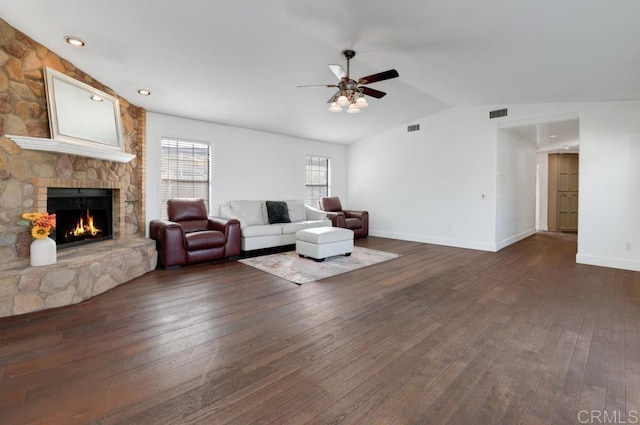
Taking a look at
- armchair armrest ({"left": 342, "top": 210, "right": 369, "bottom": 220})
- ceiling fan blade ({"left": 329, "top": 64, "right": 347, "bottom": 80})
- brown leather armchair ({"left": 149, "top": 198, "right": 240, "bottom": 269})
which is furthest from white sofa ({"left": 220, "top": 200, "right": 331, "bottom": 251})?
ceiling fan blade ({"left": 329, "top": 64, "right": 347, "bottom": 80})

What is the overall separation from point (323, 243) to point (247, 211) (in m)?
1.98

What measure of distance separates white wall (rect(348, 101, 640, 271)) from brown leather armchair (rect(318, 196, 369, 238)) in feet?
2.11

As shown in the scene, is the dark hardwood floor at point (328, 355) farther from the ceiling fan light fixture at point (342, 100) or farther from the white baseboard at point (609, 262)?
the ceiling fan light fixture at point (342, 100)

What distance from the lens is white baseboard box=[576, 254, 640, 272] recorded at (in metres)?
4.48

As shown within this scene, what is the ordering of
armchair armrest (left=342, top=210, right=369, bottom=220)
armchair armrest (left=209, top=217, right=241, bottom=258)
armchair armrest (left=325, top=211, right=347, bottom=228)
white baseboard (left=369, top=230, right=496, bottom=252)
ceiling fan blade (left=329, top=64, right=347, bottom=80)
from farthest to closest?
1. armchair armrest (left=342, top=210, right=369, bottom=220)
2. armchair armrest (left=325, top=211, right=347, bottom=228)
3. white baseboard (left=369, top=230, right=496, bottom=252)
4. armchair armrest (left=209, top=217, right=241, bottom=258)
5. ceiling fan blade (left=329, top=64, right=347, bottom=80)

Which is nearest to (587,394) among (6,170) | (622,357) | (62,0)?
(622,357)

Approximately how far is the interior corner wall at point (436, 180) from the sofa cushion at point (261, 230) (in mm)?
3191

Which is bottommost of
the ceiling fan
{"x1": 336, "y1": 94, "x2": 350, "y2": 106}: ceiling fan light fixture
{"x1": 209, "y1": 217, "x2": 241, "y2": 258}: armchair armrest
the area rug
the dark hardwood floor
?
the dark hardwood floor

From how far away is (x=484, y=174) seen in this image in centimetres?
591

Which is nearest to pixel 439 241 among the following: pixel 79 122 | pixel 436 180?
pixel 436 180

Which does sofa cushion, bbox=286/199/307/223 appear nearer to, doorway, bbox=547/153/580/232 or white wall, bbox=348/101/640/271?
white wall, bbox=348/101/640/271

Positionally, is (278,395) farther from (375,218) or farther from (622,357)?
(375,218)

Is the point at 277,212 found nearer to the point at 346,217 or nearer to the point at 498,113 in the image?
the point at 346,217

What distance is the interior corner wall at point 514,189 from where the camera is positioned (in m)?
6.00
